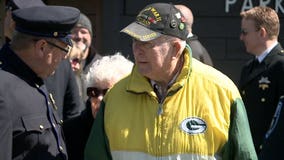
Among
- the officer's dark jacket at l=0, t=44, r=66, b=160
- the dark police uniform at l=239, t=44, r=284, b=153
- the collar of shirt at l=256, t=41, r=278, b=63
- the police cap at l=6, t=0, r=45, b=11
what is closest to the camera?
the officer's dark jacket at l=0, t=44, r=66, b=160

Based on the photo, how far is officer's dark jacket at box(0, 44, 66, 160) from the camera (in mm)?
2967

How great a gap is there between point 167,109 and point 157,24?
0.36 meters

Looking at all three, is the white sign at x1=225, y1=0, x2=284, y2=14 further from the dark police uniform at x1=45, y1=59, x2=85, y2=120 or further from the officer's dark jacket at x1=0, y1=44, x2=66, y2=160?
the officer's dark jacket at x1=0, y1=44, x2=66, y2=160

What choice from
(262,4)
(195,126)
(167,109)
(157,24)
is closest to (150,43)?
(157,24)

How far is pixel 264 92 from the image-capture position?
18.6 ft

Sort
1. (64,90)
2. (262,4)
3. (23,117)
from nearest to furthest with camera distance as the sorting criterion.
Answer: (23,117), (64,90), (262,4)

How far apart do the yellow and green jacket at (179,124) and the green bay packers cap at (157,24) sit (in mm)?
156

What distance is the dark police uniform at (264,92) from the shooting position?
5.63m

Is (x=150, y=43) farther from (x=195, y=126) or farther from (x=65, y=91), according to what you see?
(x=65, y=91)

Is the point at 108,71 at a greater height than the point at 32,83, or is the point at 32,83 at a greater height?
the point at 32,83

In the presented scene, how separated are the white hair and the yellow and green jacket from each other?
0.44 m

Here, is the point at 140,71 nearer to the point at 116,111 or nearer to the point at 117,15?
the point at 116,111

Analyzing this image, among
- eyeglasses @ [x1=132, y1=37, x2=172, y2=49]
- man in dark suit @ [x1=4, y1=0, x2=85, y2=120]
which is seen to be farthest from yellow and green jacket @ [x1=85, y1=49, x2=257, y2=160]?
man in dark suit @ [x1=4, y1=0, x2=85, y2=120]

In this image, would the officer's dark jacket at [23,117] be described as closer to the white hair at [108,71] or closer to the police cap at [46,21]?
the police cap at [46,21]
